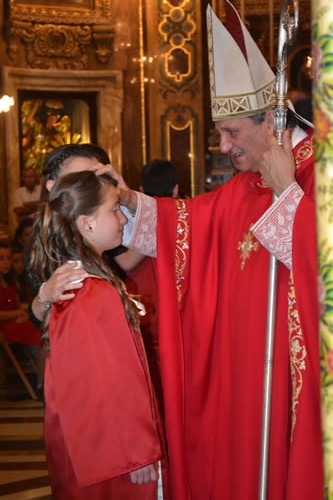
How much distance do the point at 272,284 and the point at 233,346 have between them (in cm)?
39

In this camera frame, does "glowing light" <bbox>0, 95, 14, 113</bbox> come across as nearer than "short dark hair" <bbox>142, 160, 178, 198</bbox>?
No

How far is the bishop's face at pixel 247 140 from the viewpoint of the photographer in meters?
3.08

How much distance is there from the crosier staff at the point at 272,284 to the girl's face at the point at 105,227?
1.71 ft

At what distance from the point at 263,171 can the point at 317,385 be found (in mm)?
657

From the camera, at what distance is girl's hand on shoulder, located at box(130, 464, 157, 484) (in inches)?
112

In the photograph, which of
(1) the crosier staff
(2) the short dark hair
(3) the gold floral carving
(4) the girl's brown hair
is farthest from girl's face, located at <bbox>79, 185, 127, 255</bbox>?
(3) the gold floral carving

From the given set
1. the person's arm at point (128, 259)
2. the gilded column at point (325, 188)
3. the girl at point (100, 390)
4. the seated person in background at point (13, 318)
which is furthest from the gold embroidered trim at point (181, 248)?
the seated person in background at point (13, 318)

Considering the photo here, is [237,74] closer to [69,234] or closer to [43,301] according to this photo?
[69,234]

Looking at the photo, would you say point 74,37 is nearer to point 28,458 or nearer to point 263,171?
point 28,458

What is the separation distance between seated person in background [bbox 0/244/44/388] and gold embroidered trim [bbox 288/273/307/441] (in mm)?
4754

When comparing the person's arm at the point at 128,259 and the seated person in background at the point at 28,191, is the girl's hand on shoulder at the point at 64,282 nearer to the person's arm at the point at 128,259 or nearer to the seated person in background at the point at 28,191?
the person's arm at the point at 128,259

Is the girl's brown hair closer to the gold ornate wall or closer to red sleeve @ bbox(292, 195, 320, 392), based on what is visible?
red sleeve @ bbox(292, 195, 320, 392)

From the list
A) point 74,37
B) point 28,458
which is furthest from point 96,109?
point 28,458

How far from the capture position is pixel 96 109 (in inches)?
456
